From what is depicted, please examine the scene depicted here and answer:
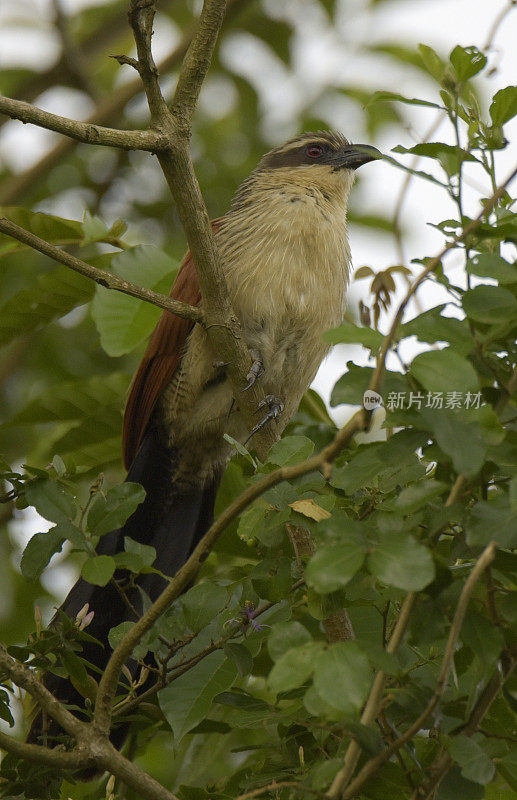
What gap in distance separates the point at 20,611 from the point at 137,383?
1177mm

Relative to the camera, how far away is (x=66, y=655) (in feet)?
6.18

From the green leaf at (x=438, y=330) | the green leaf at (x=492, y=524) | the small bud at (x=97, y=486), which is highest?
the green leaf at (x=438, y=330)

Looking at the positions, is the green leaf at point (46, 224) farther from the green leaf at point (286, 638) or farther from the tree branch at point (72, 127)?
the green leaf at point (286, 638)

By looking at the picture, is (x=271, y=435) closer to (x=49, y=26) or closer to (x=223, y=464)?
(x=223, y=464)

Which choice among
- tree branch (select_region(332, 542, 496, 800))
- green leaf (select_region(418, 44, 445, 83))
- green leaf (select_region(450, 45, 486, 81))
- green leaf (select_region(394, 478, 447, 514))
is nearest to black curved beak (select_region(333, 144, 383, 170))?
green leaf (select_region(418, 44, 445, 83))

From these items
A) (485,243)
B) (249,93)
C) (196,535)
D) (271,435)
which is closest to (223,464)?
(196,535)

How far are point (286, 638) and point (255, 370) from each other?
1525 mm

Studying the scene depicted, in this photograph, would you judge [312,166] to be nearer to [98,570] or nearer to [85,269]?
[85,269]

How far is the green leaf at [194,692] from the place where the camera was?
74.1 inches

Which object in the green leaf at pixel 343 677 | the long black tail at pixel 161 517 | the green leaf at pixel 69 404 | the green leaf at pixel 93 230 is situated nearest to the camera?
the green leaf at pixel 343 677

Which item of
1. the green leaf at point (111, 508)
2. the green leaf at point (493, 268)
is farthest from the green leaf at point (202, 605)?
the green leaf at point (493, 268)

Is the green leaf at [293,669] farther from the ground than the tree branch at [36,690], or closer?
farther from the ground

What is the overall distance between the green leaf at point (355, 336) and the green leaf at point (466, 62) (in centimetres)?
61

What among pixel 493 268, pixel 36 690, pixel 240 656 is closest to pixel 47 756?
pixel 36 690
